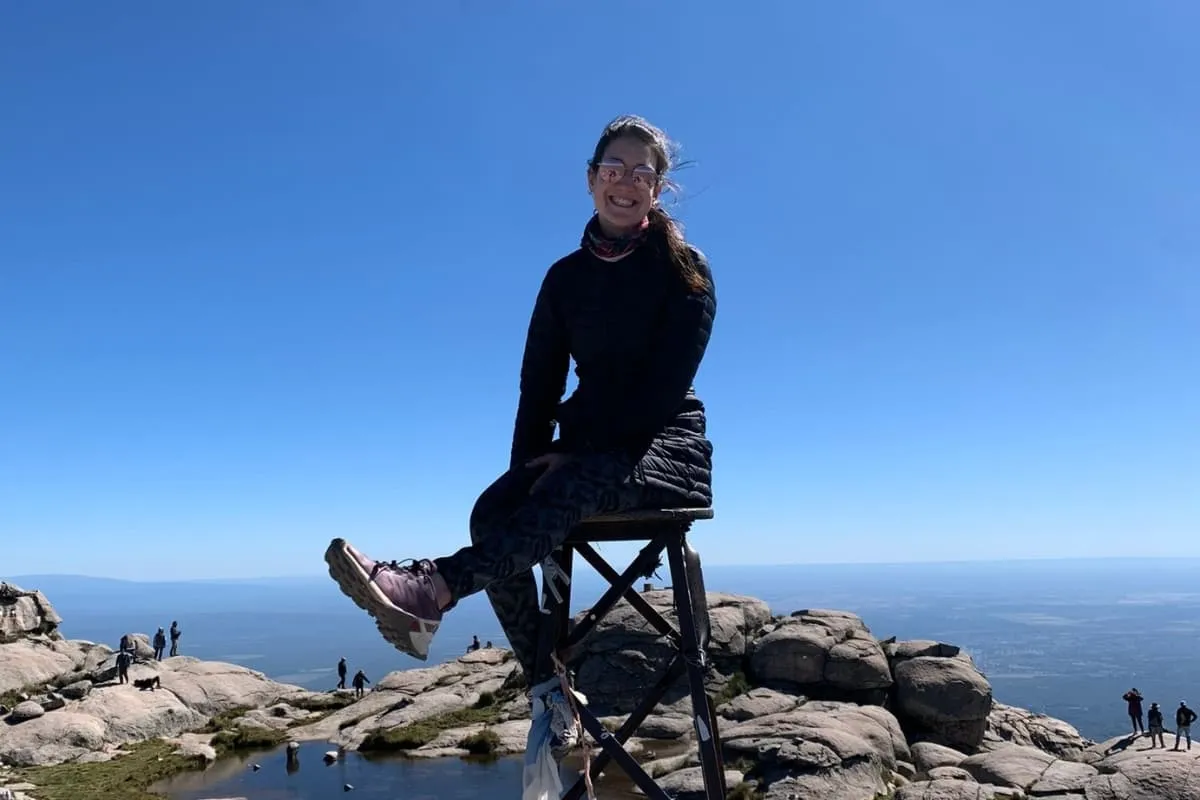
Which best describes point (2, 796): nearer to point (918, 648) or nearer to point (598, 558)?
point (598, 558)

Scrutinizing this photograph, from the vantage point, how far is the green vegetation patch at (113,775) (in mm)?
15003

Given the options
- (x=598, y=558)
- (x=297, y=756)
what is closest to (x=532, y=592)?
(x=598, y=558)

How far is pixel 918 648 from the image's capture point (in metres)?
21.0

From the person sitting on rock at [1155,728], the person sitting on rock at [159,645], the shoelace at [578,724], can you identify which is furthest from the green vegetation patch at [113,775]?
the person sitting on rock at [1155,728]

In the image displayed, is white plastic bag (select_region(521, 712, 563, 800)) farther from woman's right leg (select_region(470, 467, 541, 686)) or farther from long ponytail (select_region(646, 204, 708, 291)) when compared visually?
long ponytail (select_region(646, 204, 708, 291))

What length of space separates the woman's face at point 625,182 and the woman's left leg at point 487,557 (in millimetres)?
1275

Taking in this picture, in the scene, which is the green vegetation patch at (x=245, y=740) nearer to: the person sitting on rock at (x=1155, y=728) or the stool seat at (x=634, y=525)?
the stool seat at (x=634, y=525)

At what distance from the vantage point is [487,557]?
3338 millimetres

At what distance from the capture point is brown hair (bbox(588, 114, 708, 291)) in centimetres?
408

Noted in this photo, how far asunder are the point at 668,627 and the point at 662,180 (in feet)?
8.33

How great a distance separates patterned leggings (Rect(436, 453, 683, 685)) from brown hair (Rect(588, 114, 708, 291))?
1.01m

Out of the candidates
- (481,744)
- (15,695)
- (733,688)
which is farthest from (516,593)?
(15,695)

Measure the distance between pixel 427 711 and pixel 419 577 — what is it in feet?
65.0

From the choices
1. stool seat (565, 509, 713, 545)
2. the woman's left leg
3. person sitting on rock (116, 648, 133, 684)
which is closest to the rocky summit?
person sitting on rock (116, 648, 133, 684)
